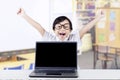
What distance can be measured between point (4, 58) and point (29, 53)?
1.22 feet

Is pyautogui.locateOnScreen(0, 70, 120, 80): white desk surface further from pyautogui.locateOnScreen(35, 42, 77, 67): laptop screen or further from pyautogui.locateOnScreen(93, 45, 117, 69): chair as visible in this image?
pyautogui.locateOnScreen(93, 45, 117, 69): chair

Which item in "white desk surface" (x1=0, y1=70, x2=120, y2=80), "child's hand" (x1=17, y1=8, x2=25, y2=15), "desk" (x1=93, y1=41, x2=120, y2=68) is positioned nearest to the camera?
"white desk surface" (x1=0, y1=70, x2=120, y2=80)

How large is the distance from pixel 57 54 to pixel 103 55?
2.82 metres

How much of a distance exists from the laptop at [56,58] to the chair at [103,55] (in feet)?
8.98

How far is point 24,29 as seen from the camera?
341cm

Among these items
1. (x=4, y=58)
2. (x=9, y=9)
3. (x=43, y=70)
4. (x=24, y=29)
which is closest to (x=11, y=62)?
(x=4, y=58)

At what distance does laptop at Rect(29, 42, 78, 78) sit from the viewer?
108cm

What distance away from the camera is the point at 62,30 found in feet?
8.17

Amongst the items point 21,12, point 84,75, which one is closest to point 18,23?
point 21,12

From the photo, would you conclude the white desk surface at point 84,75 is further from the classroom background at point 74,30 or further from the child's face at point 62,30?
the classroom background at point 74,30

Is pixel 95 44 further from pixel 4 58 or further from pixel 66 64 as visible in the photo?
pixel 66 64

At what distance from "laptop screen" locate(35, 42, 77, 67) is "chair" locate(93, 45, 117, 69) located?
2737 millimetres

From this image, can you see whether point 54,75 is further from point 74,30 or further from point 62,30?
point 74,30

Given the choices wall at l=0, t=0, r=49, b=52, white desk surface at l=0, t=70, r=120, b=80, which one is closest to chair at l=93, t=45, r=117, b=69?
wall at l=0, t=0, r=49, b=52
